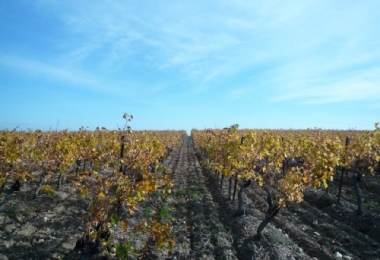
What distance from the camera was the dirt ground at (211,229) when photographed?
6.96 meters

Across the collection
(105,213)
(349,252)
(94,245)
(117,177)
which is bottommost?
(349,252)

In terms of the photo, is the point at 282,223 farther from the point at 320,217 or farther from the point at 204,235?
the point at 204,235

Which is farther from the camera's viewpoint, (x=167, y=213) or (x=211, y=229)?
(x=167, y=213)

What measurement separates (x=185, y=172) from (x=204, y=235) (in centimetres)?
1055

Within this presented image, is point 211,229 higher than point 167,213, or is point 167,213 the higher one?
point 167,213

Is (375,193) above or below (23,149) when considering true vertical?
below

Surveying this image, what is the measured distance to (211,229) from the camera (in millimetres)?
8656

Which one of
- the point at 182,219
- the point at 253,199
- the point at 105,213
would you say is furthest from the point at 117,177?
the point at 253,199

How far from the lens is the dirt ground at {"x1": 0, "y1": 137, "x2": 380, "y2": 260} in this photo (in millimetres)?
6965

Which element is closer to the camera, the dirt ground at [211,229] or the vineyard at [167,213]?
the vineyard at [167,213]

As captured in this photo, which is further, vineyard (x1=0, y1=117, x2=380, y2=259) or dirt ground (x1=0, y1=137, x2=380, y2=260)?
dirt ground (x1=0, y1=137, x2=380, y2=260)

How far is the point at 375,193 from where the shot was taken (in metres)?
14.3

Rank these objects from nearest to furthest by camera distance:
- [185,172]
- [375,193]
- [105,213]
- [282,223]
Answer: [105,213]
[282,223]
[375,193]
[185,172]

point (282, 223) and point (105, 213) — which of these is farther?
point (282, 223)
